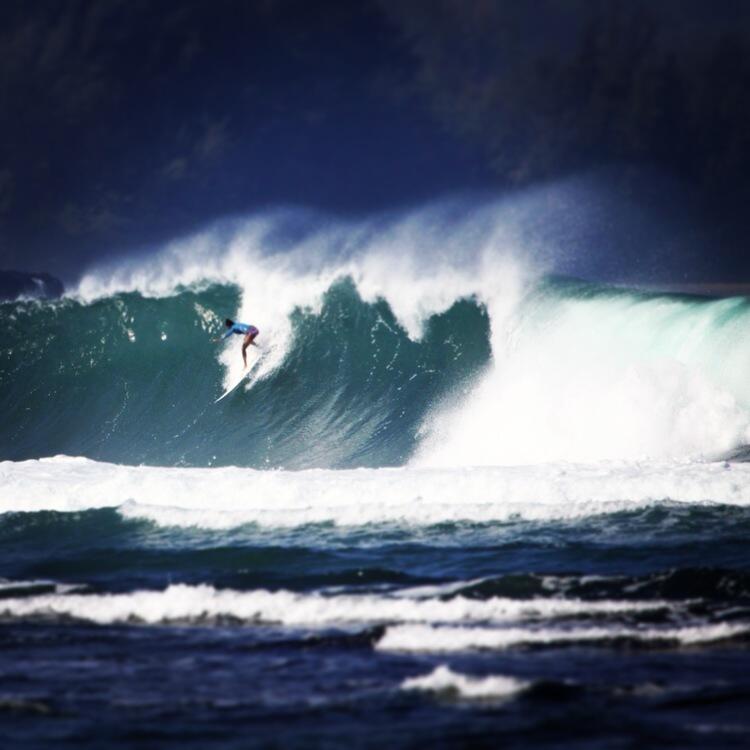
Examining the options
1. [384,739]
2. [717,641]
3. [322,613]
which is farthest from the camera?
[322,613]

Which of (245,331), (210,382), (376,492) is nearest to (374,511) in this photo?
(376,492)

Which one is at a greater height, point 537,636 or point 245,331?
point 245,331

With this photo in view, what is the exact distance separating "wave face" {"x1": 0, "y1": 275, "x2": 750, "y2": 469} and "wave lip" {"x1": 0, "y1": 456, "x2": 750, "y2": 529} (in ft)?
9.93

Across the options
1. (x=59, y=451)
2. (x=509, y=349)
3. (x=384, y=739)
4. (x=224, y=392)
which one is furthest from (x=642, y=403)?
(x=384, y=739)

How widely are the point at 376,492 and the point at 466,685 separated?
7114 millimetres

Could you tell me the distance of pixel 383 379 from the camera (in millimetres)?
19891

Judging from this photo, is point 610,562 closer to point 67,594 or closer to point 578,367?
point 67,594

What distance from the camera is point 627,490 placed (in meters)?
12.3

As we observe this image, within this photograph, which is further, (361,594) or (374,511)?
(374,511)

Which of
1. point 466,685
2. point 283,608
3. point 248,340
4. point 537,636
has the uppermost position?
point 248,340

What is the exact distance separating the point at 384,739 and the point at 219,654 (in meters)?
2.02

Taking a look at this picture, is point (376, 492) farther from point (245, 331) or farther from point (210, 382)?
point (210, 382)

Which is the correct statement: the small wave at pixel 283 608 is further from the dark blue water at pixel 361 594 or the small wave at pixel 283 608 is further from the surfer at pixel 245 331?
the surfer at pixel 245 331

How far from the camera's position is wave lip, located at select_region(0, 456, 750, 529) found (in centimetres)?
1169
